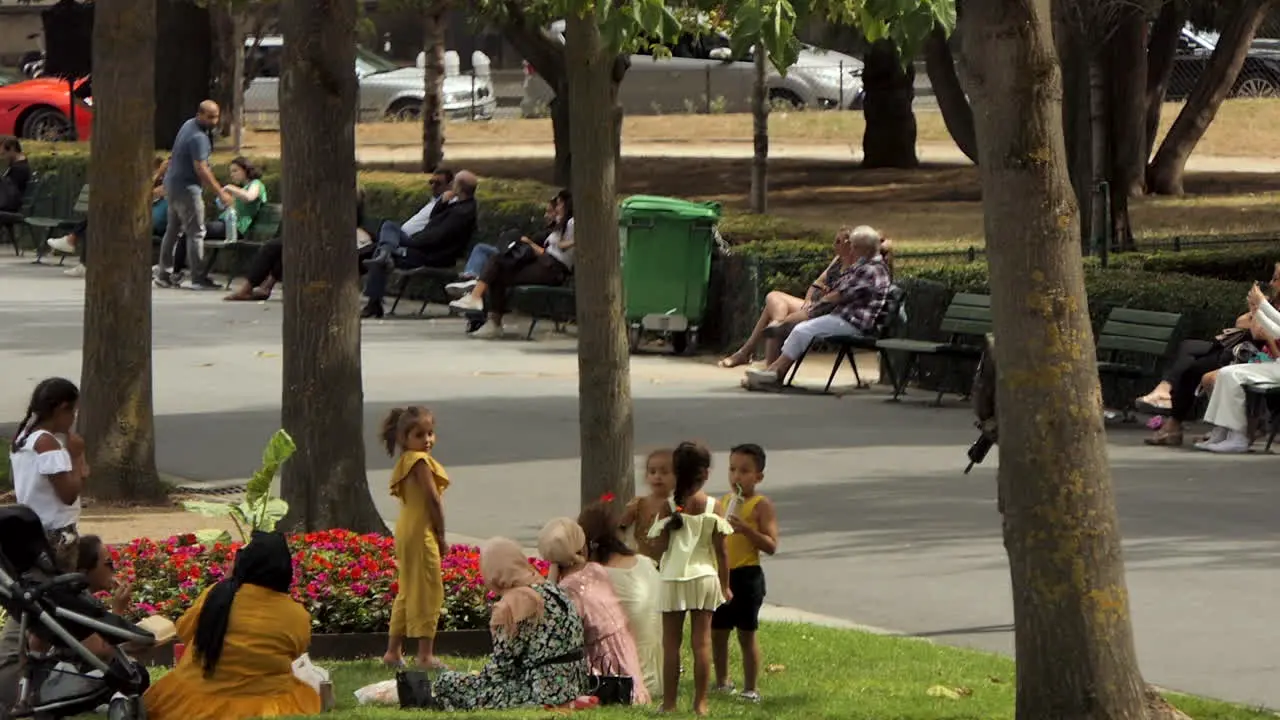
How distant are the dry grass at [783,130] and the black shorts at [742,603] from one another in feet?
104

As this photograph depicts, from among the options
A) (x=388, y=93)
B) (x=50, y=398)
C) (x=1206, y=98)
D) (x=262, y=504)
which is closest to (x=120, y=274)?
(x=50, y=398)

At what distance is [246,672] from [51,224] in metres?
20.7

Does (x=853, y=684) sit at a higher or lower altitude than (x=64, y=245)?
lower

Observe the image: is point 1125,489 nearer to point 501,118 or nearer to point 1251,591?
point 1251,591

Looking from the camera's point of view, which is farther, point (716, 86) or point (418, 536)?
point (716, 86)

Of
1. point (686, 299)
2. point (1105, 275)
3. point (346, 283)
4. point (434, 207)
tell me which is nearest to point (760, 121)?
point (434, 207)

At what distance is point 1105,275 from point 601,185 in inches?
325

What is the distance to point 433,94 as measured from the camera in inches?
1288

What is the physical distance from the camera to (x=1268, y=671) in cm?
975

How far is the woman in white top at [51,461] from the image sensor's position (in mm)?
10352

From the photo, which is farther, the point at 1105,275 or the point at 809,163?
the point at 809,163

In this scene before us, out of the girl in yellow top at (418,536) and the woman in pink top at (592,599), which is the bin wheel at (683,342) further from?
the woman in pink top at (592,599)

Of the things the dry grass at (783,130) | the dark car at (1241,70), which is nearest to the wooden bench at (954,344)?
the dry grass at (783,130)

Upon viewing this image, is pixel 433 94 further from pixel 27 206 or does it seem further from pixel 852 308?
pixel 852 308
